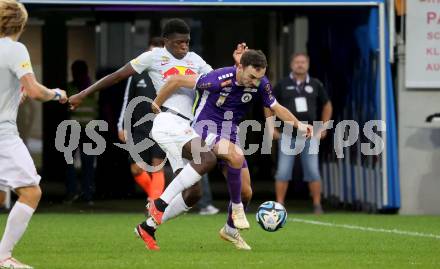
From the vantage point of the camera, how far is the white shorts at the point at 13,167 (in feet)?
31.2

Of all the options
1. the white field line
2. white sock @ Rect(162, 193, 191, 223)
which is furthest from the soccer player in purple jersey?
the white field line

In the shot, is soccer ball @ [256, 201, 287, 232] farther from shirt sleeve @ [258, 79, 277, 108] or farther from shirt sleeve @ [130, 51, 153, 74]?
shirt sleeve @ [130, 51, 153, 74]

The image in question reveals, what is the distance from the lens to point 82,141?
67.9ft

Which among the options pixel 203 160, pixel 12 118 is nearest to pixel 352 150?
pixel 203 160

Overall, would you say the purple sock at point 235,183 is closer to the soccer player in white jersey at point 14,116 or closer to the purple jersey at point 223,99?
the purple jersey at point 223,99

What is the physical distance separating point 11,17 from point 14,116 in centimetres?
74

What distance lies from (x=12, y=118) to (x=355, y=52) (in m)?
9.32

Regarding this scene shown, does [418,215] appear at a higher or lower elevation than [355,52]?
lower

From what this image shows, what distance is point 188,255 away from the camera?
11016 mm

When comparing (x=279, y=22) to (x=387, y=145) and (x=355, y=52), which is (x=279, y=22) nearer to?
(x=355, y=52)

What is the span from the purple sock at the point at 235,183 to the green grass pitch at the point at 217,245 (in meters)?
0.47

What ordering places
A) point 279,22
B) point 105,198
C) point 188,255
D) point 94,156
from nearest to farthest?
point 188,255
point 94,156
point 105,198
point 279,22

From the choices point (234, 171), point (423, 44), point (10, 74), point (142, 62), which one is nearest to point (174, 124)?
point (234, 171)

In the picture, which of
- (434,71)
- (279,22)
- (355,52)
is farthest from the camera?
(279,22)
